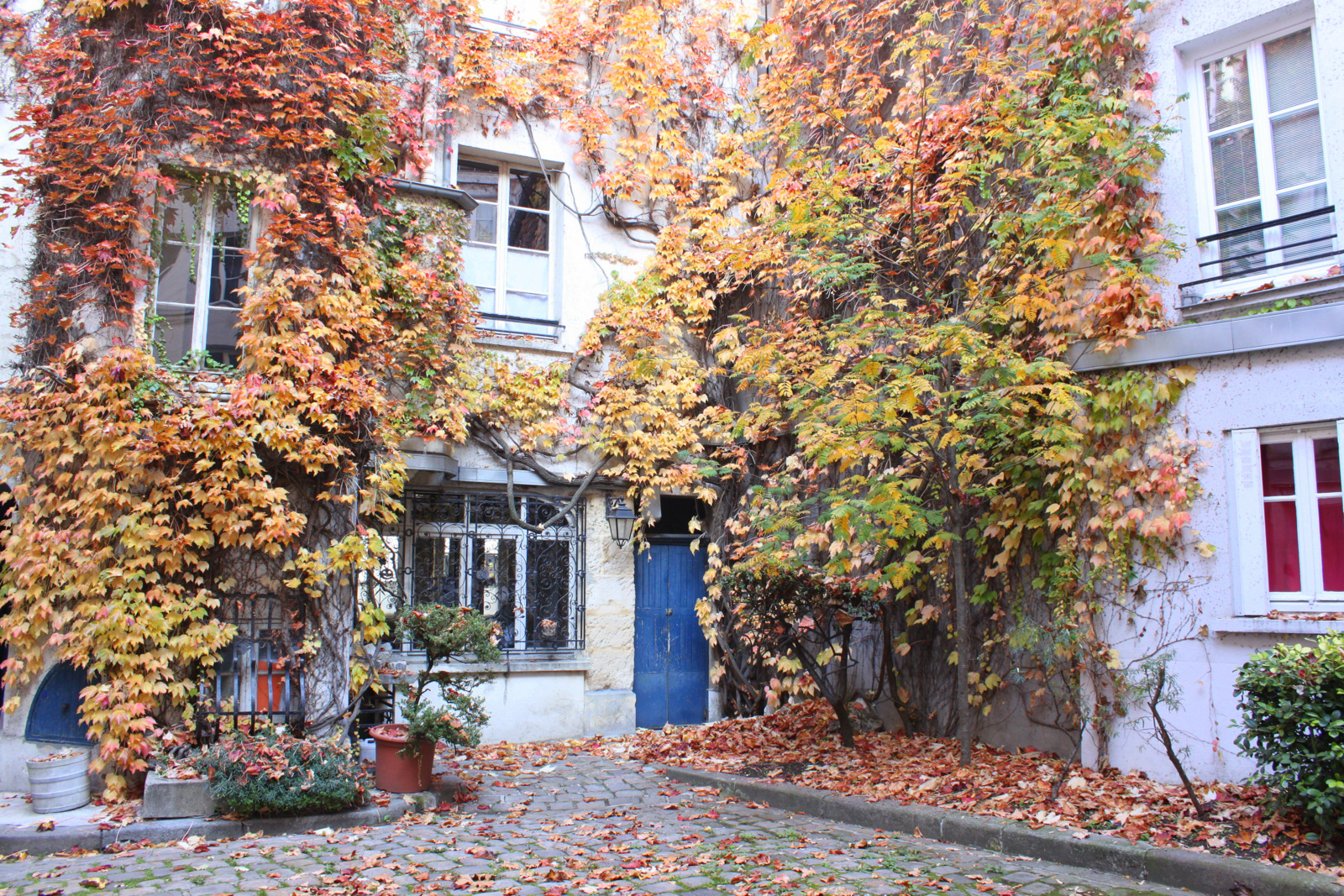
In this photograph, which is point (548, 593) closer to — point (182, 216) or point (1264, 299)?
point (182, 216)

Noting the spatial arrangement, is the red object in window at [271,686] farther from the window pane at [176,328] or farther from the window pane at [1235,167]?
the window pane at [1235,167]

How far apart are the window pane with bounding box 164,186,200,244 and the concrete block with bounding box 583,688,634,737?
5.82 metres

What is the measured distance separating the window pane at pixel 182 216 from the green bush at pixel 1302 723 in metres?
8.53

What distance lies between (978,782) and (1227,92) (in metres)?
5.19

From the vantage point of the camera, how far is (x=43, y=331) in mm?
7414

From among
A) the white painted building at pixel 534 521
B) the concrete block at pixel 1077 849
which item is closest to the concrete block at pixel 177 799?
the white painted building at pixel 534 521

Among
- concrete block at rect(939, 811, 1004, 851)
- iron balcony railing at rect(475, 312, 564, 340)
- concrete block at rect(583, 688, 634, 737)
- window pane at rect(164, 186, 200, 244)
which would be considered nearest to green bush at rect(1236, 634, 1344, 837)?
concrete block at rect(939, 811, 1004, 851)

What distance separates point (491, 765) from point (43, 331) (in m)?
5.17

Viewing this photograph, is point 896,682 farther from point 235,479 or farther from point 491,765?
point 235,479

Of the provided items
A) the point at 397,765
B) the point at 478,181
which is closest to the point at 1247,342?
the point at 397,765

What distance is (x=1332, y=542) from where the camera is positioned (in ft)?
18.7

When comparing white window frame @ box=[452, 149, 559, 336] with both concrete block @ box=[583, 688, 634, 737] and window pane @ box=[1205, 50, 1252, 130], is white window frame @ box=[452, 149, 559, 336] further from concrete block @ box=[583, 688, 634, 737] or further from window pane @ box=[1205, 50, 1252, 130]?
window pane @ box=[1205, 50, 1252, 130]

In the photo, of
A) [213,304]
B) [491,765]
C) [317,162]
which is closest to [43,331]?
[213,304]

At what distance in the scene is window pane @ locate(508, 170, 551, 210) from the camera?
1068 centimetres
